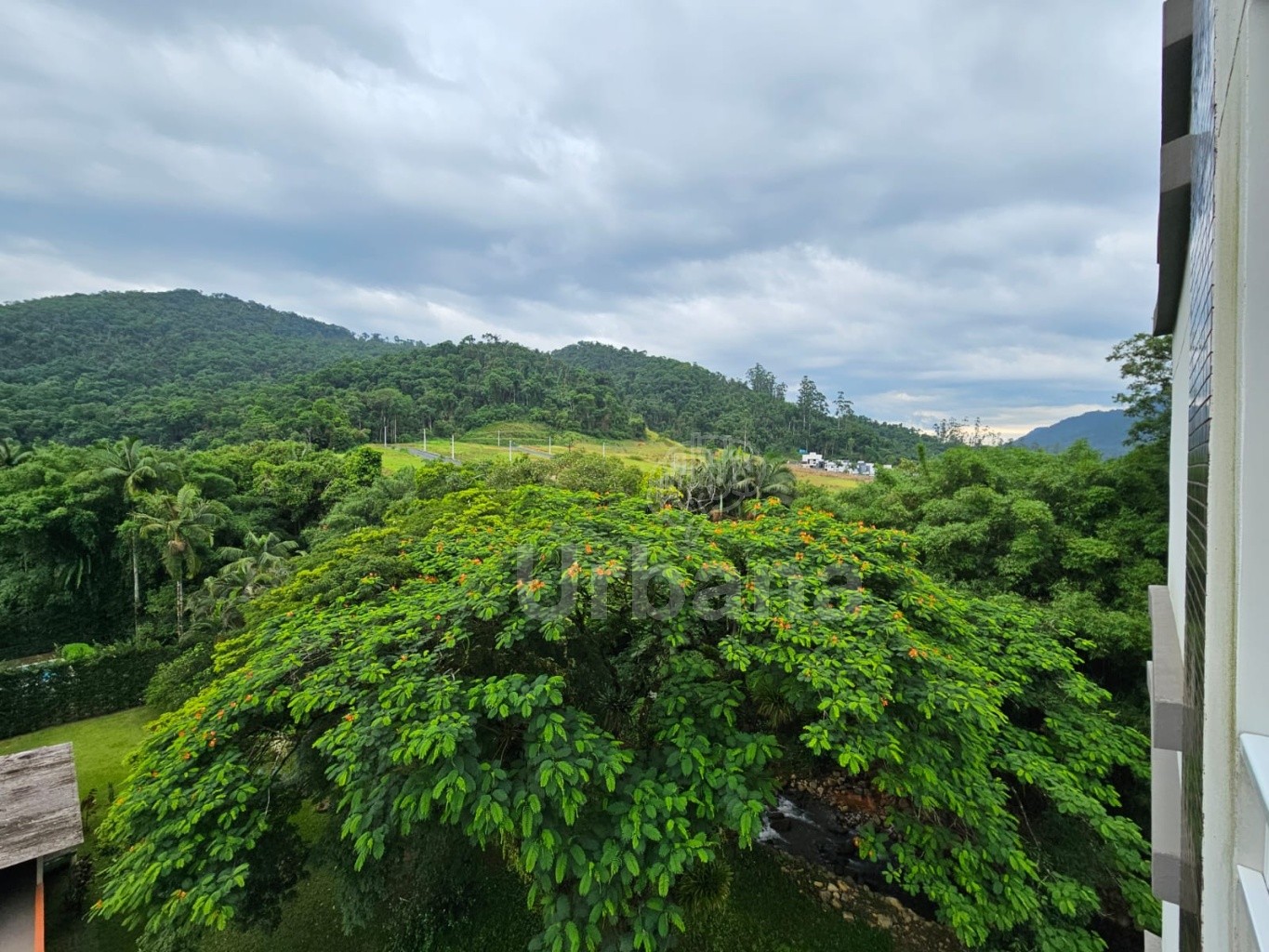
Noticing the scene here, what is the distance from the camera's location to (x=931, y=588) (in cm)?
523

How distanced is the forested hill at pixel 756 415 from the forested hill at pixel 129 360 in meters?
43.5

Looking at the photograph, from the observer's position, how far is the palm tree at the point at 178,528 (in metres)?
16.7

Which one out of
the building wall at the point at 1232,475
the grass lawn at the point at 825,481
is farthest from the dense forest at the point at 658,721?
the grass lawn at the point at 825,481

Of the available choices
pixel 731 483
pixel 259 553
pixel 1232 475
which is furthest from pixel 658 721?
pixel 259 553

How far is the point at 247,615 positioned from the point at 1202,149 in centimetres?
1081

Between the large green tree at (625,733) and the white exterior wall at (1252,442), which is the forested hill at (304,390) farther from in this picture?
the white exterior wall at (1252,442)

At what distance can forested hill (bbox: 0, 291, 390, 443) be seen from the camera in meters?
36.4

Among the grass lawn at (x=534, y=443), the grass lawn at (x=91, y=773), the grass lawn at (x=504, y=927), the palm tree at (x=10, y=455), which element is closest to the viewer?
the grass lawn at (x=504, y=927)

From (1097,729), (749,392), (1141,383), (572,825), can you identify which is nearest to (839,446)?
(749,392)

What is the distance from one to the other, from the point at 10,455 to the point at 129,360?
43.1 meters

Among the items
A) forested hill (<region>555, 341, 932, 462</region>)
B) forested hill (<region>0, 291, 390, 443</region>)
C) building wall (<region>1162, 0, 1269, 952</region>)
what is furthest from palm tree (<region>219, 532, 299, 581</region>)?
forested hill (<region>555, 341, 932, 462</region>)

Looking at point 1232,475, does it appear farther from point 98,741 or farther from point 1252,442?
point 98,741

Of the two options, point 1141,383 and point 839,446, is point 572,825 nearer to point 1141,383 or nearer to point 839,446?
point 1141,383

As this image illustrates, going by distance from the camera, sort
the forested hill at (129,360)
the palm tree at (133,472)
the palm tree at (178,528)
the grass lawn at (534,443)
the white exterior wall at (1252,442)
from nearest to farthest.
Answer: the white exterior wall at (1252,442)
the palm tree at (178,528)
the palm tree at (133,472)
the forested hill at (129,360)
the grass lawn at (534,443)
